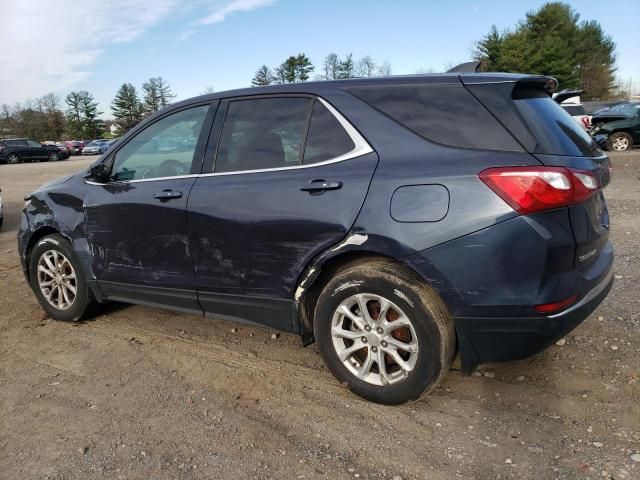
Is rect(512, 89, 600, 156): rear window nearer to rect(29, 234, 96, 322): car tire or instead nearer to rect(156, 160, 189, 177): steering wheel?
rect(156, 160, 189, 177): steering wheel

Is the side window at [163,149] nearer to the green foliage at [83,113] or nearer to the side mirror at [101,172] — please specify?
the side mirror at [101,172]

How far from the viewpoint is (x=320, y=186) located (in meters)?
3.04

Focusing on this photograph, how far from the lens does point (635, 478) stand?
238cm

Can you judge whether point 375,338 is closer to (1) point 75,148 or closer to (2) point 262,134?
(2) point 262,134

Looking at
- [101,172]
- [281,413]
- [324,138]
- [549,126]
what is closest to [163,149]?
[101,172]

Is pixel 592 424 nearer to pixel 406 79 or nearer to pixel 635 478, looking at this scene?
pixel 635 478

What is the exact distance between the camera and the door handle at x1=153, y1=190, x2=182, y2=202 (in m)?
3.64

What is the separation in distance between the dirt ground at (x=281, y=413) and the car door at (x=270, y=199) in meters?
0.50

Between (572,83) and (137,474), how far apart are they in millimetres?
62022

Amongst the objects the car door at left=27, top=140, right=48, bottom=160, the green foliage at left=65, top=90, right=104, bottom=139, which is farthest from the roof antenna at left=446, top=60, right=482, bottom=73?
the green foliage at left=65, top=90, right=104, bottom=139

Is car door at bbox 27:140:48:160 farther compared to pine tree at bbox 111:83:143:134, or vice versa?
pine tree at bbox 111:83:143:134

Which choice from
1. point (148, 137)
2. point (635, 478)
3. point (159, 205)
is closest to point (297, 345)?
point (159, 205)

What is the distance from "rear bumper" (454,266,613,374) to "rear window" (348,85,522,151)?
2.76 feet

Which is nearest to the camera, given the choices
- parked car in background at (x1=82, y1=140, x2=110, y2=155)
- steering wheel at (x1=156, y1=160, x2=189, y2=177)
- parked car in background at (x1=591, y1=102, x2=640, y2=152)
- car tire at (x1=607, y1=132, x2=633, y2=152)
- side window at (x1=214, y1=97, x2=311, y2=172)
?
side window at (x1=214, y1=97, x2=311, y2=172)
